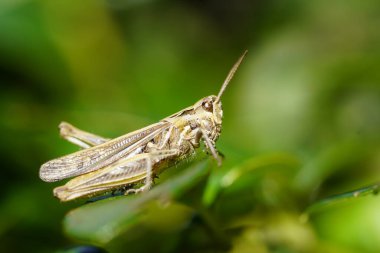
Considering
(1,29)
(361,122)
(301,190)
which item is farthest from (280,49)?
(301,190)

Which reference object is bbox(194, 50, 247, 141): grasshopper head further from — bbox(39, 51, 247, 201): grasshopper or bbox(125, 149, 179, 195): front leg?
bbox(125, 149, 179, 195): front leg

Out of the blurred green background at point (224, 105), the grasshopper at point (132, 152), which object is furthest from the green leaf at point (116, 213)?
the grasshopper at point (132, 152)

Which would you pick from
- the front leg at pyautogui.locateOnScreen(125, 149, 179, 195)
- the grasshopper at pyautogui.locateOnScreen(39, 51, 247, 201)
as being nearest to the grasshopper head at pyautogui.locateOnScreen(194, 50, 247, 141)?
the grasshopper at pyautogui.locateOnScreen(39, 51, 247, 201)

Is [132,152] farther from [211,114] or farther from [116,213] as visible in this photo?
[116,213]

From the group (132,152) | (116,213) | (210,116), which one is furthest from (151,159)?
(116,213)

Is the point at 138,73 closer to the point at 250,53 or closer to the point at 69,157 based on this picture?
the point at 250,53

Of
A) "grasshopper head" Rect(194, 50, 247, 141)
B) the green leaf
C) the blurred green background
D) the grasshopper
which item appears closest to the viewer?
the green leaf

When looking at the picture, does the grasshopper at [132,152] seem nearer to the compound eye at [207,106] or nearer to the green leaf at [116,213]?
the compound eye at [207,106]
